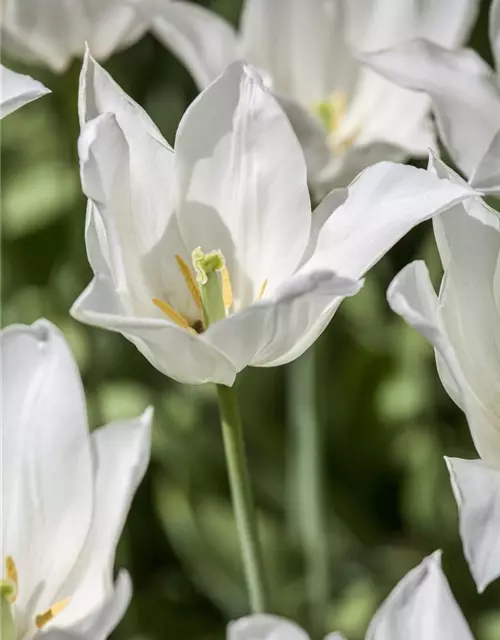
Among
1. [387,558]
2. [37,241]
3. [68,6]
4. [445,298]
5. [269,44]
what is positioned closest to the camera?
[445,298]

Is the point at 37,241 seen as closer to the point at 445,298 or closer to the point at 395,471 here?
the point at 395,471

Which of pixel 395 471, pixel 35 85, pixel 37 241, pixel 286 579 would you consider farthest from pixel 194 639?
pixel 35 85

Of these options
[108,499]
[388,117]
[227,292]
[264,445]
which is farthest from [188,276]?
[264,445]

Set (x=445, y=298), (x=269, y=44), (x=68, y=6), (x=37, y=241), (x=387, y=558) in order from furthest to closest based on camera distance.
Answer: (x=37, y=241), (x=387, y=558), (x=269, y=44), (x=68, y=6), (x=445, y=298)

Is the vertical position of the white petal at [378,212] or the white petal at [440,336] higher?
the white petal at [378,212]

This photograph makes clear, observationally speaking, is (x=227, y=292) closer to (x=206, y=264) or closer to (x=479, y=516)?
(x=206, y=264)

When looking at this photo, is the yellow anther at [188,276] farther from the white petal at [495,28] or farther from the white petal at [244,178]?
the white petal at [495,28]

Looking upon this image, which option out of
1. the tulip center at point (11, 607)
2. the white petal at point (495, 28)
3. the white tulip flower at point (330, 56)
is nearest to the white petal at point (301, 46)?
the white tulip flower at point (330, 56)

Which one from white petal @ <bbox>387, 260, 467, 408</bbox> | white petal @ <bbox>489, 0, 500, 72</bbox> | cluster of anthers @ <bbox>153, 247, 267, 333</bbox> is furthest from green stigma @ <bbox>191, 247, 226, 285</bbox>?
white petal @ <bbox>489, 0, 500, 72</bbox>
